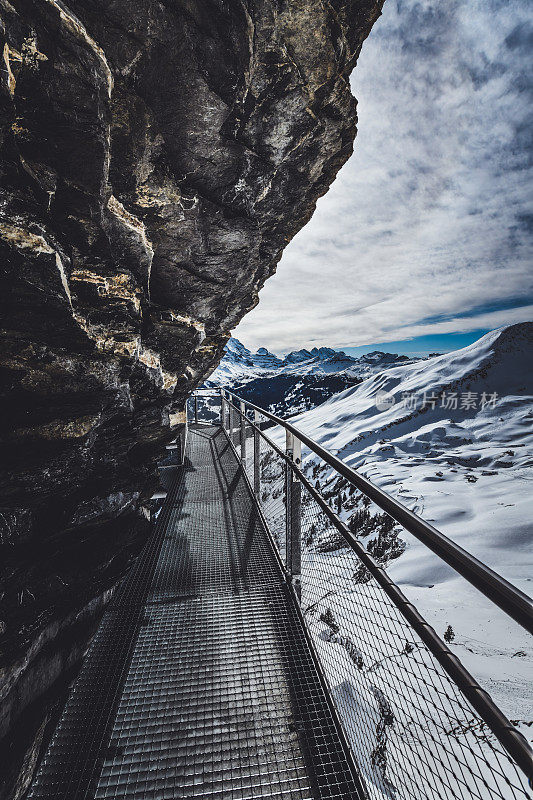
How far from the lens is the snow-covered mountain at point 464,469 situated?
3.61 m

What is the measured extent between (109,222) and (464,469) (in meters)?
12.2

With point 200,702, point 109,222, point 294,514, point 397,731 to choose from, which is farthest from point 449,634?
point 109,222

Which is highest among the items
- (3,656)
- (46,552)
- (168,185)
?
(168,185)

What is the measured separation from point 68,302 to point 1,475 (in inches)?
45.8

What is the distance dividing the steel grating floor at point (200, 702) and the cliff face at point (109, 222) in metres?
0.30

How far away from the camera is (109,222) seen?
2.72m

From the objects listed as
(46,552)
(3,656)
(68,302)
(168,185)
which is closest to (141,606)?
(46,552)

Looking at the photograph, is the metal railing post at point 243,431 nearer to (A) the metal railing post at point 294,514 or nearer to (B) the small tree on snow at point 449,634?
(A) the metal railing post at point 294,514

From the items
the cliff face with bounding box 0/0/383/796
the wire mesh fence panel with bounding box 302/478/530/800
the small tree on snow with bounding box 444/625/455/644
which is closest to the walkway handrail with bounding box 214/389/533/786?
the wire mesh fence panel with bounding box 302/478/530/800

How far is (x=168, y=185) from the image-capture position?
10.6 ft

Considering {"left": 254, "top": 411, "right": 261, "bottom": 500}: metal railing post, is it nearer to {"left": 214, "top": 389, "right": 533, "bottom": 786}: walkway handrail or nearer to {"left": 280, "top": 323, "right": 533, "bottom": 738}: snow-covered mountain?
{"left": 280, "top": 323, "right": 533, "bottom": 738}: snow-covered mountain

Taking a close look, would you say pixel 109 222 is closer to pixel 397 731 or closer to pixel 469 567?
pixel 469 567

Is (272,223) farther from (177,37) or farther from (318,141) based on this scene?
(177,37)

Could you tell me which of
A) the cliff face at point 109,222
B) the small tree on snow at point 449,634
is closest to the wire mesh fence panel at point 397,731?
the small tree on snow at point 449,634
